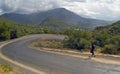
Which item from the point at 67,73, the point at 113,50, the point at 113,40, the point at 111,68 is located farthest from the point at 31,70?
the point at 113,40

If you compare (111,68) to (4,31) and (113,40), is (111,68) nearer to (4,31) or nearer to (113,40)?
(113,40)

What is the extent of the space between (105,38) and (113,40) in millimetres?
10103

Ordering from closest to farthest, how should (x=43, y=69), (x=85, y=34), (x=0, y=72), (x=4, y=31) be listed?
1. (x=0, y=72)
2. (x=43, y=69)
3. (x=85, y=34)
4. (x=4, y=31)

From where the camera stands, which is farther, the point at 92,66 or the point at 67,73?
the point at 92,66

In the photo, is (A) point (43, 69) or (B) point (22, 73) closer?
(B) point (22, 73)

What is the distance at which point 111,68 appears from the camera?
24422 mm

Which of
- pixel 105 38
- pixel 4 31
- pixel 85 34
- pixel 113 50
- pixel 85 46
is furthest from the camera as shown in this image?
pixel 4 31

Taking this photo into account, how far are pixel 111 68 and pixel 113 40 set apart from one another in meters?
18.9

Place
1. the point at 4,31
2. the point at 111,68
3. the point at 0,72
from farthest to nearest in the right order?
the point at 4,31 → the point at 111,68 → the point at 0,72

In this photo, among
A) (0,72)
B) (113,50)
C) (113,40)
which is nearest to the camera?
(0,72)

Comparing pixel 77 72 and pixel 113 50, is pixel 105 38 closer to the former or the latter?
pixel 113 50

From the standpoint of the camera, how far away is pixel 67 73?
23297mm

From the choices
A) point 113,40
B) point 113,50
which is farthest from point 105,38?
point 113,50

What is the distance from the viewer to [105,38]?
174 ft
